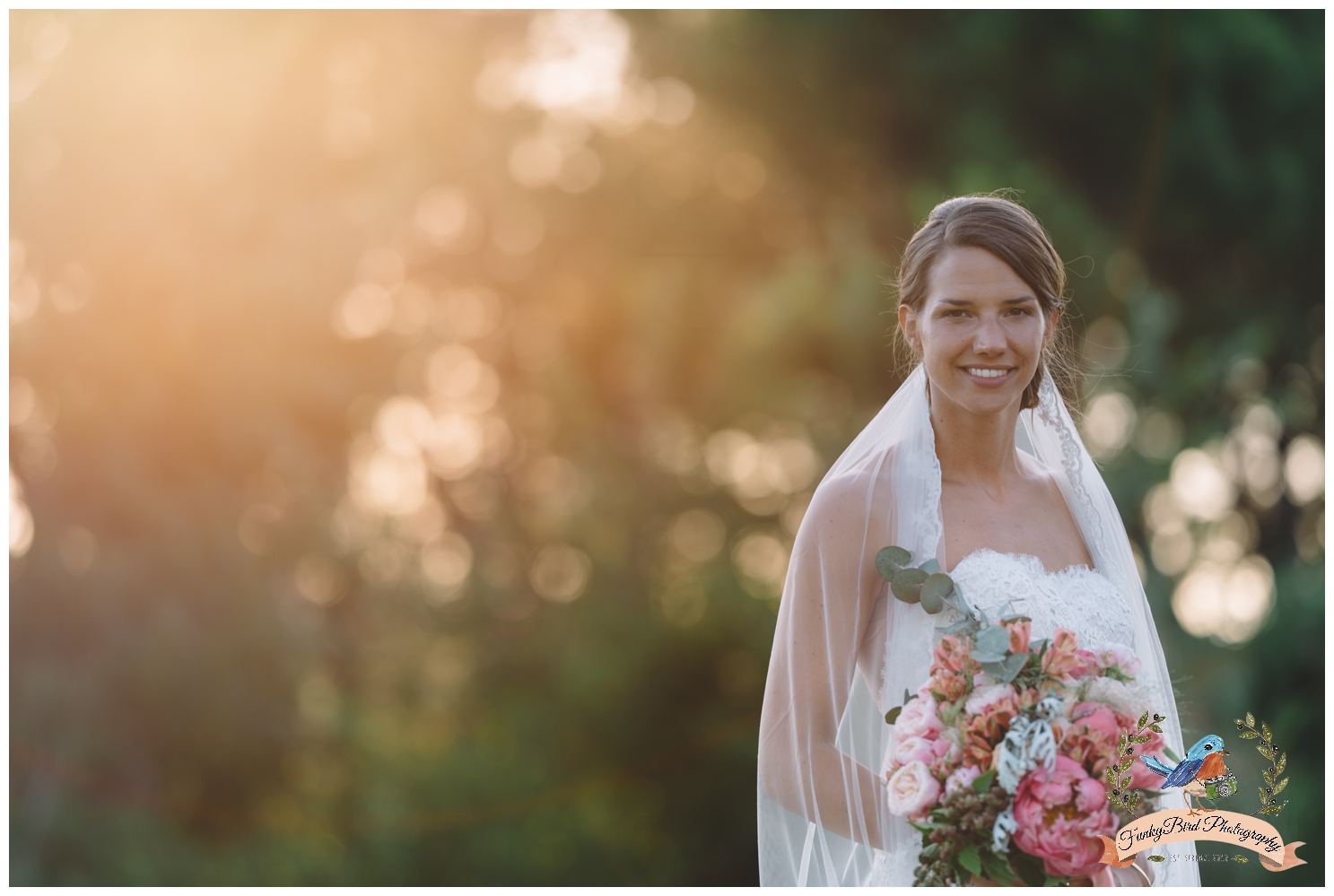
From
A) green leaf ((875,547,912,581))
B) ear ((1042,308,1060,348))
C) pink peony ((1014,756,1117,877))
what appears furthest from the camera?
ear ((1042,308,1060,348))

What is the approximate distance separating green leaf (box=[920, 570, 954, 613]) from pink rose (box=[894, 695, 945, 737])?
0.20 metres

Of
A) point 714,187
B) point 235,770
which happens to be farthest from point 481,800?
point 714,187

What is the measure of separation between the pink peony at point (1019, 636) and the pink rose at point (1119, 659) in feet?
0.52

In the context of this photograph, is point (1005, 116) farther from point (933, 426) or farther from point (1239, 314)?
point (933, 426)

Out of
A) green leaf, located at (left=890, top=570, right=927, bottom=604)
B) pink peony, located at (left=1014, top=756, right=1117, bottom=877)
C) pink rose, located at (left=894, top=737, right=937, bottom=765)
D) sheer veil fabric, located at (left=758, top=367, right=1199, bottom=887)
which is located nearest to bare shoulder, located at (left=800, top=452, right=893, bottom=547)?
sheer veil fabric, located at (left=758, top=367, right=1199, bottom=887)

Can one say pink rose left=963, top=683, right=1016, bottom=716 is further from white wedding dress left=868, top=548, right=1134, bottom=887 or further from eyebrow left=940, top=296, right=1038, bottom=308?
eyebrow left=940, top=296, right=1038, bottom=308

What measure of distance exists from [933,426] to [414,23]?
8947 millimetres

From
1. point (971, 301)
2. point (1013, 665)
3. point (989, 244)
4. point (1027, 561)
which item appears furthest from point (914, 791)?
point (989, 244)

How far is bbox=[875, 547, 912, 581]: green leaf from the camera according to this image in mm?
2395

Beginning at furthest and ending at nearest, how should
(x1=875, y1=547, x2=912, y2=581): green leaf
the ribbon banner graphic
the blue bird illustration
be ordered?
1. (x1=875, y1=547, x2=912, y2=581): green leaf
2. the blue bird illustration
3. the ribbon banner graphic

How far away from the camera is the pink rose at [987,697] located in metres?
2.17

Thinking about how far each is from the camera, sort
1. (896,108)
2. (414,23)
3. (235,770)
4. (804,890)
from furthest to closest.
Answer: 1. (414,23)
2. (896,108)
3. (235,770)
4. (804,890)

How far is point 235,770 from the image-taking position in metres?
8.74

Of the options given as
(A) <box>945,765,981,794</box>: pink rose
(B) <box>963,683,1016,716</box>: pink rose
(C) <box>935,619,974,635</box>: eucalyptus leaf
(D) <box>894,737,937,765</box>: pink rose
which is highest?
(C) <box>935,619,974,635</box>: eucalyptus leaf
